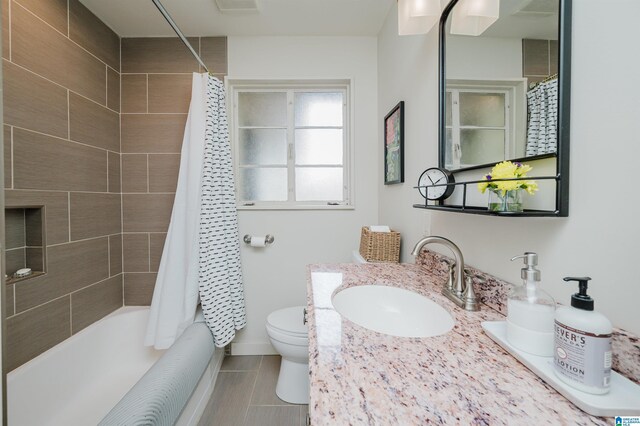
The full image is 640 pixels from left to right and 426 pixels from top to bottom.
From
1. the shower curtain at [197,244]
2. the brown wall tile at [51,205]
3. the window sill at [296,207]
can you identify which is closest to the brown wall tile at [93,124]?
the brown wall tile at [51,205]

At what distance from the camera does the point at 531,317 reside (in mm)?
559

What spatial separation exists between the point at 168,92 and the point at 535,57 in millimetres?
2181

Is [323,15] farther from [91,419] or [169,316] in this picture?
[91,419]

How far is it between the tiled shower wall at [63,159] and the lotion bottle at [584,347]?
1993 millimetres

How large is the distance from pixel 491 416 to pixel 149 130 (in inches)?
93.7

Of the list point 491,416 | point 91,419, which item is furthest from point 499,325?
point 91,419

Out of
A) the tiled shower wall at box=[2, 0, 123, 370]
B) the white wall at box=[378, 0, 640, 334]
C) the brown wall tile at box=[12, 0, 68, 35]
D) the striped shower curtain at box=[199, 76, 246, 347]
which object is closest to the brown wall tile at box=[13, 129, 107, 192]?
the tiled shower wall at box=[2, 0, 123, 370]

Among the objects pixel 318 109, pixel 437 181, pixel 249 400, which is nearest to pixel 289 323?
pixel 249 400

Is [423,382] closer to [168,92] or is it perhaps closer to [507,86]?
[507,86]

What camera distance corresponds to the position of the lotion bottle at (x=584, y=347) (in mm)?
429

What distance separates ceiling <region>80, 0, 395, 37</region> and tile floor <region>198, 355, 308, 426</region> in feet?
7.88

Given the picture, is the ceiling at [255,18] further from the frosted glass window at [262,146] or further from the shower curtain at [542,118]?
the shower curtain at [542,118]

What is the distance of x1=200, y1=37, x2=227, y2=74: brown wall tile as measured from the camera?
1960 millimetres

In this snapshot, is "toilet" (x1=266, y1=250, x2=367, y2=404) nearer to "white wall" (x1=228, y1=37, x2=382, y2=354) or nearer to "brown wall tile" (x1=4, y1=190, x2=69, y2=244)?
"white wall" (x1=228, y1=37, x2=382, y2=354)
